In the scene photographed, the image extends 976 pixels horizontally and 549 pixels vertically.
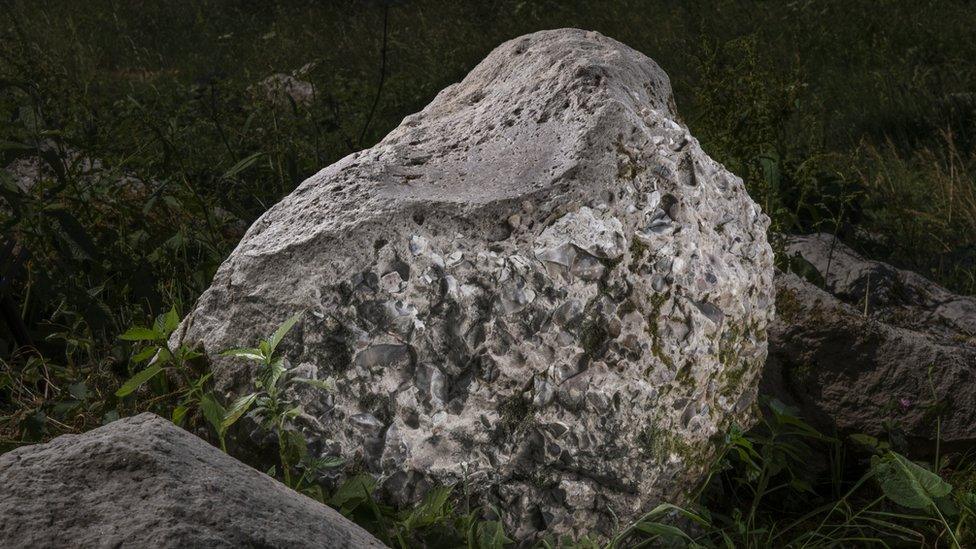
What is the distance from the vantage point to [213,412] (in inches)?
82.7

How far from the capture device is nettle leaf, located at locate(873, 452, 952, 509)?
2236 mm

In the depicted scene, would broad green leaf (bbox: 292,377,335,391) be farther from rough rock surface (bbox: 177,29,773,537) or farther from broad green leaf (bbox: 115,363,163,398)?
broad green leaf (bbox: 115,363,163,398)

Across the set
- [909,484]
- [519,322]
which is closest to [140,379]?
[519,322]

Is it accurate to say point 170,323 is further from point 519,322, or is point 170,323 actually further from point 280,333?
point 519,322

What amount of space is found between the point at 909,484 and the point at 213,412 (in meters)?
1.61

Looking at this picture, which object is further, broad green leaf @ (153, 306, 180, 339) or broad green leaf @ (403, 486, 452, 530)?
broad green leaf @ (153, 306, 180, 339)

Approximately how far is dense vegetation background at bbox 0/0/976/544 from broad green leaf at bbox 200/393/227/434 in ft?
0.90

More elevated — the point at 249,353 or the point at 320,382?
the point at 249,353

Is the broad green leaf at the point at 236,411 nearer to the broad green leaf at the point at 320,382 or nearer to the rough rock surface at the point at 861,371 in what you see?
the broad green leaf at the point at 320,382

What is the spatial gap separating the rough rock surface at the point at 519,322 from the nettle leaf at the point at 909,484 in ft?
1.28

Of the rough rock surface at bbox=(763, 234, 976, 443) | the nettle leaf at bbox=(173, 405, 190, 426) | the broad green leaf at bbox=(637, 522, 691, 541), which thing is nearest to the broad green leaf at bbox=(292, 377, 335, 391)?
the nettle leaf at bbox=(173, 405, 190, 426)

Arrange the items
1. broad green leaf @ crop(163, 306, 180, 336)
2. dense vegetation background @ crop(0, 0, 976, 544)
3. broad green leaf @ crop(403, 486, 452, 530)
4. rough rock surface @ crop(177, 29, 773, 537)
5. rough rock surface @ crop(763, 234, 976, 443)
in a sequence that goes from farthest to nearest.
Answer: dense vegetation background @ crop(0, 0, 976, 544) → rough rock surface @ crop(763, 234, 976, 443) → broad green leaf @ crop(163, 306, 180, 336) → rough rock surface @ crop(177, 29, 773, 537) → broad green leaf @ crop(403, 486, 452, 530)

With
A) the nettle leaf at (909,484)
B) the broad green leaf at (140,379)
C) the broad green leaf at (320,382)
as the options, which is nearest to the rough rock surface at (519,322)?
the broad green leaf at (320,382)

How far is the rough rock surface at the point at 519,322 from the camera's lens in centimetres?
216
